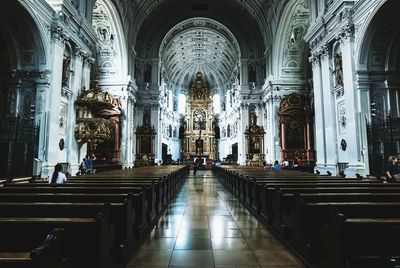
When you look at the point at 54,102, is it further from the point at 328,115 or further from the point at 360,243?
the point at 328,115

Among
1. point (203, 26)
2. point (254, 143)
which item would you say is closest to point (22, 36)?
point (254, 143)

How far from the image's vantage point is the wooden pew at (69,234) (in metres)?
2.31

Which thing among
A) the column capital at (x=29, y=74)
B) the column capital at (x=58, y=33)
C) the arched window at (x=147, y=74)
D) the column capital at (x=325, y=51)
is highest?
the arched window at (x=147, y=74)

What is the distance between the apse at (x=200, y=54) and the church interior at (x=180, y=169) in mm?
413

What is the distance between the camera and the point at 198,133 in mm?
39062

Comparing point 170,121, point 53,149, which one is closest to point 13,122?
point 53,149

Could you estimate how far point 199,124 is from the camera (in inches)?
1569

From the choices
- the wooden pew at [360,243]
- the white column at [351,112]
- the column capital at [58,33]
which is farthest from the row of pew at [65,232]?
the white column at [351,112]

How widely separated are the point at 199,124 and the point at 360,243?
37155 mm

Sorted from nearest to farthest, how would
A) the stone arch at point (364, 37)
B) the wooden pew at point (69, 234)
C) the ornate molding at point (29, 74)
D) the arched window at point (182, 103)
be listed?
1. the wooden pew at point (69, 234)
2. the stone arch at point (364, 37)
3. the ornate molding at point (29, 74)
4. the arched window at point (182, 103)

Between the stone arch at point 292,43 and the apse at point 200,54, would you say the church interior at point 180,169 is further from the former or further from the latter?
the apse at point 200,54

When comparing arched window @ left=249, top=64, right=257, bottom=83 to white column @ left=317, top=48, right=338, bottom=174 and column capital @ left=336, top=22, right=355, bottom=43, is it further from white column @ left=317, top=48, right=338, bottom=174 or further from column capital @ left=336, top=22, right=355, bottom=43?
column capital @ left=336, top=22, right=355, bottom=43

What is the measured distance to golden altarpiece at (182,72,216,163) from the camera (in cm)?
3897

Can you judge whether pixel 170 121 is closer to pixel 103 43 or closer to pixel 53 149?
pixel 103 43
